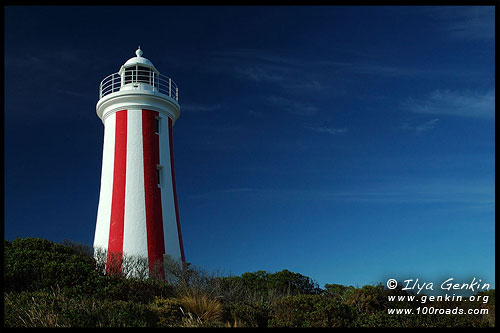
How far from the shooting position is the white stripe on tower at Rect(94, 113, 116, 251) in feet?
66.5

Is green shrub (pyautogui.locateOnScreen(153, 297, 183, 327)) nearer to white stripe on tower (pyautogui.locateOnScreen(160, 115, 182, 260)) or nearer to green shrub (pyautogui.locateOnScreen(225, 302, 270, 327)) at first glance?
green shrub (pyautogui.locateOnScreen(225, 302, 270, 327))

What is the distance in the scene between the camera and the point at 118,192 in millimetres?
20250

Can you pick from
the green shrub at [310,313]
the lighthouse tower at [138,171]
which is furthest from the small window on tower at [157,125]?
the green shrub at [310,313]

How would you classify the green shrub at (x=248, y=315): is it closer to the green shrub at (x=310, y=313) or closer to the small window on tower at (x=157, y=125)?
the green shrub at (x=310, y=313)

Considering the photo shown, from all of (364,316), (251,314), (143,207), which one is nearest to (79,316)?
(251,314)

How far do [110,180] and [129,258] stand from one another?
3.86 meters

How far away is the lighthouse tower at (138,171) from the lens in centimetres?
1975

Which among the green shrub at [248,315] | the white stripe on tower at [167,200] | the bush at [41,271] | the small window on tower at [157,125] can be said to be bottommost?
the green shrub at [248,315]

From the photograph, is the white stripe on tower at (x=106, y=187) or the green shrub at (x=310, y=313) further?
the white stripe on tower at (x=106, y=187)

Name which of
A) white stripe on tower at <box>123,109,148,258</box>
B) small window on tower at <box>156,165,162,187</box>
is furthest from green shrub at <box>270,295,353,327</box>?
small window on tower at <box>156,165,162,187</box>

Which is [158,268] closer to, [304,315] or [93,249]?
[93,249]

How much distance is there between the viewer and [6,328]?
989cm

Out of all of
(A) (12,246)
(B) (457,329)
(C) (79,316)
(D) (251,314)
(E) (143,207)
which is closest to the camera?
(C) (79,316)

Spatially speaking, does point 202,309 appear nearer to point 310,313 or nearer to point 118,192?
point 310,313
